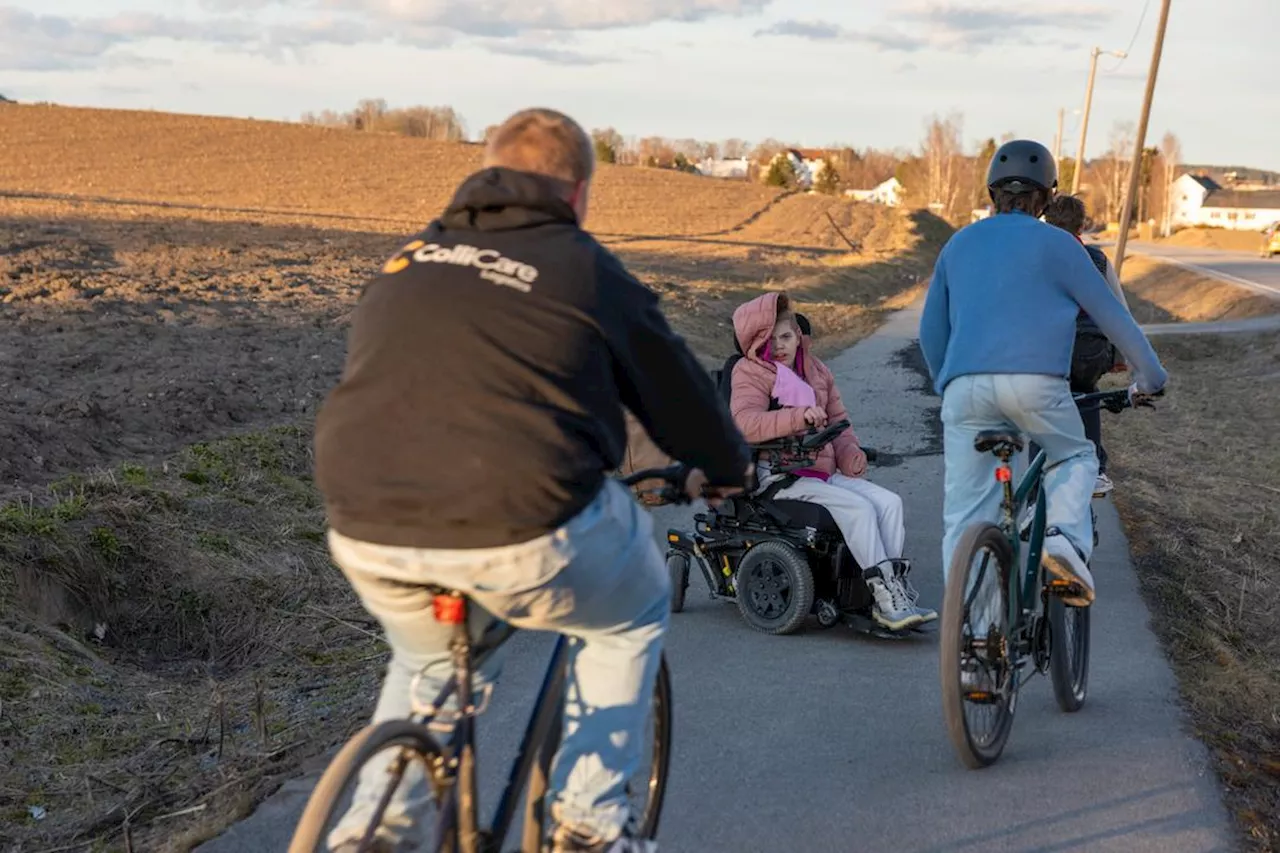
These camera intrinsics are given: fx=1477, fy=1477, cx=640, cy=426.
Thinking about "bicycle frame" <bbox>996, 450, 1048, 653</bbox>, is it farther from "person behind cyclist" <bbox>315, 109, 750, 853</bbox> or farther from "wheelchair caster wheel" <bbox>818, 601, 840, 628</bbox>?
"person behind cyclist" <bbox>315, 109, 750, 853</bbox>

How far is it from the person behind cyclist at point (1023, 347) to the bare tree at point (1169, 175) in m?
127

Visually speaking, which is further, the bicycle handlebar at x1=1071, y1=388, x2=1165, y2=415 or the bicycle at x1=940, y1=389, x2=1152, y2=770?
the bicycle handlebar at x1=1071, y1=388, x2=1165, y2=415

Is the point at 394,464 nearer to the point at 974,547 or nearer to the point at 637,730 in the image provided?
the point at 637,730

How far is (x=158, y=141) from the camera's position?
204 ft

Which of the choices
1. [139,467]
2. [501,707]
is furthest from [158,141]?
[501,707]

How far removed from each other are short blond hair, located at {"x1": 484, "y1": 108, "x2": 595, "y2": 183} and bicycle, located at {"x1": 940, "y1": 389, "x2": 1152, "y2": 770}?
2.22m

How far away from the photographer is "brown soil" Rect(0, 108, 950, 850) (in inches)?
202

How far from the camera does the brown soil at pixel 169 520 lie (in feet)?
16.9

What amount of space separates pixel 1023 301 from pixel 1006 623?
113cm

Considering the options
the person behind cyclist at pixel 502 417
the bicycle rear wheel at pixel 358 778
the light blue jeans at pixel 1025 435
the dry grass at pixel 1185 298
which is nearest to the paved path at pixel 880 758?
the light blue jeans at pixel 1025 435

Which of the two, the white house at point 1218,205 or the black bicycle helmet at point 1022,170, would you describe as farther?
the white house at point 1218,205

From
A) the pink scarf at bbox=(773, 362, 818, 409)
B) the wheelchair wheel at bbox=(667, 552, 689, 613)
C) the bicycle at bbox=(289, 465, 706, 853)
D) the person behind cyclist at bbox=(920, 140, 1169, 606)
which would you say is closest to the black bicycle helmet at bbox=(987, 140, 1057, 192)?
the person behind cyclist at bbox=(920, 140, 1169, 606)

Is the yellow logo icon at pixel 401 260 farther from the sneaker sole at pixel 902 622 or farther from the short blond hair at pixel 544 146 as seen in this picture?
the sneaker sole at pixel 902 622

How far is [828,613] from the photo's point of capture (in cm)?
671
